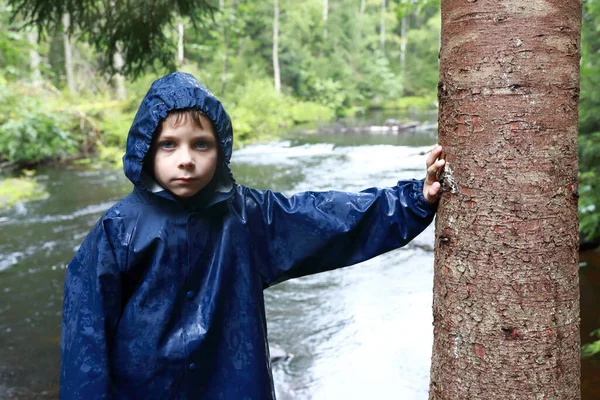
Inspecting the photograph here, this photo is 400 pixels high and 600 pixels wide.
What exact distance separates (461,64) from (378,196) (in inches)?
20.5

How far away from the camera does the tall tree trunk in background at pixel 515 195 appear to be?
144cm

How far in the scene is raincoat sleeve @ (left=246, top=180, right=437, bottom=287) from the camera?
1847 millimetres

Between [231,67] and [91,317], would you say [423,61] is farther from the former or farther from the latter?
[91,317]

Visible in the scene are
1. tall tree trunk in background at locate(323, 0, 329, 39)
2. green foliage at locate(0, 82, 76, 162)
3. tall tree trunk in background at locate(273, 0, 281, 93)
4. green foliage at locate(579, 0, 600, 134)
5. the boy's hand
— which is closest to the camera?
the boy's hand

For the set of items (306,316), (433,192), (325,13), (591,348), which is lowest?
(306,316)

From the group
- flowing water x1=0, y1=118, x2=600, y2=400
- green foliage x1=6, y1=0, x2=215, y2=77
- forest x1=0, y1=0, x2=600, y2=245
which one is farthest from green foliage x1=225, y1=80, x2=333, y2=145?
green foliage x1=6, y1=0, x2=215, y2=77

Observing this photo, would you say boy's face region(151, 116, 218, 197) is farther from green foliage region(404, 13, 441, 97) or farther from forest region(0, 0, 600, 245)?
green foliage region(404, 13, 441, 97)

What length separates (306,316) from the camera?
5410 mm

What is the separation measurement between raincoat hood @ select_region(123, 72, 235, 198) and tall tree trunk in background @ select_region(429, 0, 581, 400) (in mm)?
706

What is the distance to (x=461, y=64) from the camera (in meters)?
1.53

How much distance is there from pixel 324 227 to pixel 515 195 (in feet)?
2.10

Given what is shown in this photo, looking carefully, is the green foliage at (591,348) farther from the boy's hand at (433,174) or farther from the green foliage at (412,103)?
the green foliage at (412,103)

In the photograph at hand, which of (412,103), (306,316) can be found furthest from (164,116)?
(412,103)

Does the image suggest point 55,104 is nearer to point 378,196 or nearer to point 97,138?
point 97,138
